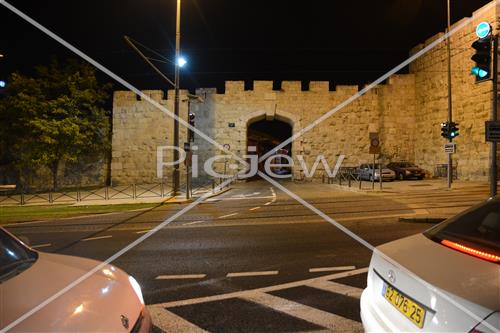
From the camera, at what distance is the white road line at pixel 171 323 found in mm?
3833

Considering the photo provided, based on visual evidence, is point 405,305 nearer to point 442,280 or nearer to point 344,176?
point 442,280

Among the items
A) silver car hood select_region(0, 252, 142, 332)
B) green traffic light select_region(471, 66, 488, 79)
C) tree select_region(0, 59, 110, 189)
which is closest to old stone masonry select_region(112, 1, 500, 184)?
tree select_region(0, 59, 110, 189)

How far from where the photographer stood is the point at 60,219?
12914 mm

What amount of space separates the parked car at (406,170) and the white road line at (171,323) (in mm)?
24772

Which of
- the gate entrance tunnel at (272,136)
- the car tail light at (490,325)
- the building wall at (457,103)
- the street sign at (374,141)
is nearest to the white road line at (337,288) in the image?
the car tail light at (490,325)

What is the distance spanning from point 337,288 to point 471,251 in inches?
105

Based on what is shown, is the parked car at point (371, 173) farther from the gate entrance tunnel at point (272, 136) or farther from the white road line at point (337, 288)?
the white road line at point (337, 288)

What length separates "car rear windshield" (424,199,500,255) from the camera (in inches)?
110

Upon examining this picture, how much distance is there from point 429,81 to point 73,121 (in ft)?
85.3

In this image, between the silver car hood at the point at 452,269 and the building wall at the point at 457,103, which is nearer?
the silver car hood at the point at 452,269

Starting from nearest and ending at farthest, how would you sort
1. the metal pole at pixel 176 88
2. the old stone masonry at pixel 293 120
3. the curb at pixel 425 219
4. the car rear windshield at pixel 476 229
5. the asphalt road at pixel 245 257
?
the car rear windshield at pixel 476 229
the asphalt road at pixel 245 257
the curb at pixel 425 219
the metal pole at pixel 176 88
the old stone masonry at pixel 293 120

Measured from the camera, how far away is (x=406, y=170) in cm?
2584

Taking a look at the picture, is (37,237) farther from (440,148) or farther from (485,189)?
(440,148)

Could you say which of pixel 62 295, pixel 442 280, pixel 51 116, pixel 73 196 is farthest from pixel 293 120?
pixel 62 295
